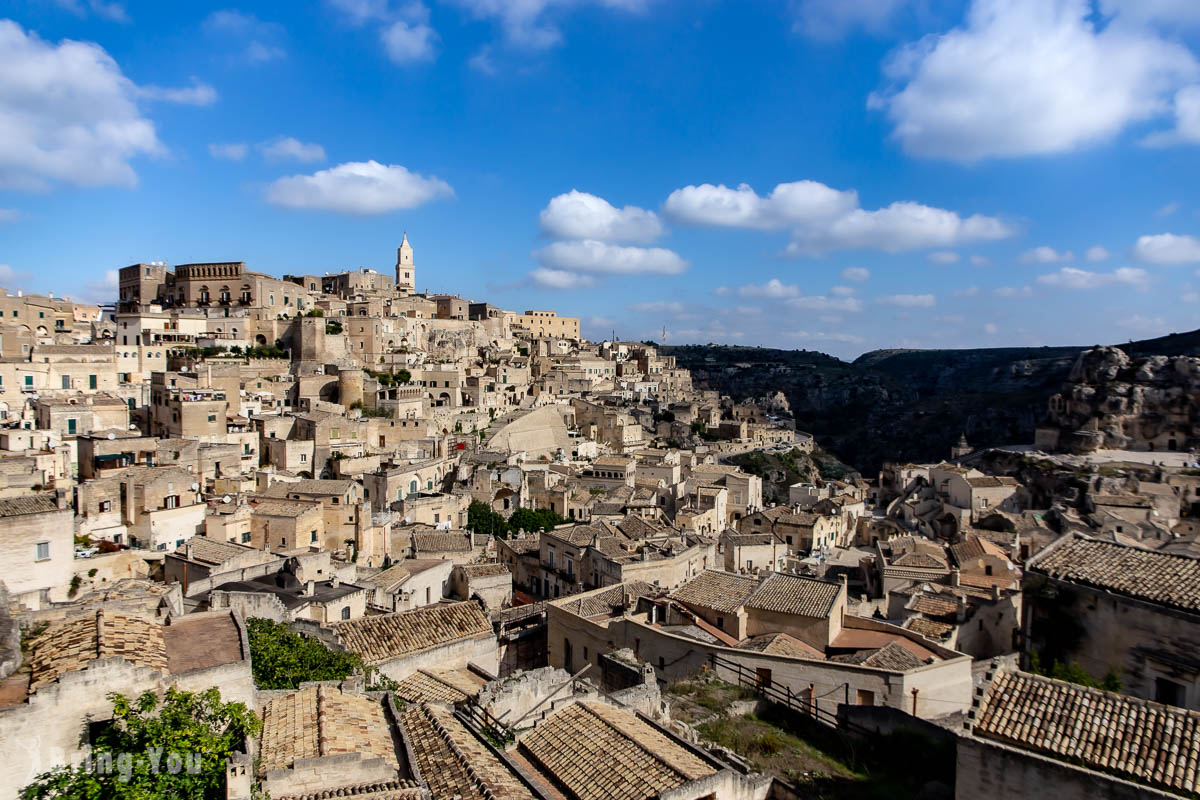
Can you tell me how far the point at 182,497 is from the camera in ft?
84.9

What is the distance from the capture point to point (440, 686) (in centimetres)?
1412

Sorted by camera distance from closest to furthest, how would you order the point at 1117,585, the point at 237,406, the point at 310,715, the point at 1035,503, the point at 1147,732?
the point at 1147,732 < the point at 310,715 < the point at 1117,585 < the point at 237,406 < the point at 1035,503

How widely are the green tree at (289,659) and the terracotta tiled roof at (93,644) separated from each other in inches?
67.3

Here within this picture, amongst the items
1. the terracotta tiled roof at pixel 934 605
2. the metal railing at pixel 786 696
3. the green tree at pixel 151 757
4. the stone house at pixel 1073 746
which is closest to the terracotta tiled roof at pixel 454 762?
the green tree at pixel 151 757

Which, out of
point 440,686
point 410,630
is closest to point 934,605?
point 440,686

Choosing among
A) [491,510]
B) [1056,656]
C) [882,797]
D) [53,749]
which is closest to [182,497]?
[491,510]

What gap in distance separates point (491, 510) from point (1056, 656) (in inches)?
1064

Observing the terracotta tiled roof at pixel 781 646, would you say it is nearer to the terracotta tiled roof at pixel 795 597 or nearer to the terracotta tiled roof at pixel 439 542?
the terracotta tiled roof at pixel 795 597

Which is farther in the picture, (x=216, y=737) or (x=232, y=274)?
(x=232, y=274)

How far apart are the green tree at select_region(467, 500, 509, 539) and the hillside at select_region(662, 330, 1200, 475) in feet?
249

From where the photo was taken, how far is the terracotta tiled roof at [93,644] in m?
8.30

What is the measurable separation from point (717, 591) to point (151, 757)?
1348cm

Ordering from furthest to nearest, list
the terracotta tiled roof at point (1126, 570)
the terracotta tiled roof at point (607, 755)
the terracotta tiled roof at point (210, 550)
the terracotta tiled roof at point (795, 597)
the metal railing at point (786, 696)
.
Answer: the terracotta tiled roof at point (210, 550) < the terracotta tiled roof at point (795, 597) < the metal railing at point (786, 696) < the terracotta tiled roof at point (1126, 570) < the terracotta tiled roof at point (607, 755)

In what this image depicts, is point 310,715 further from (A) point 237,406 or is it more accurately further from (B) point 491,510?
(A) point 237,406
